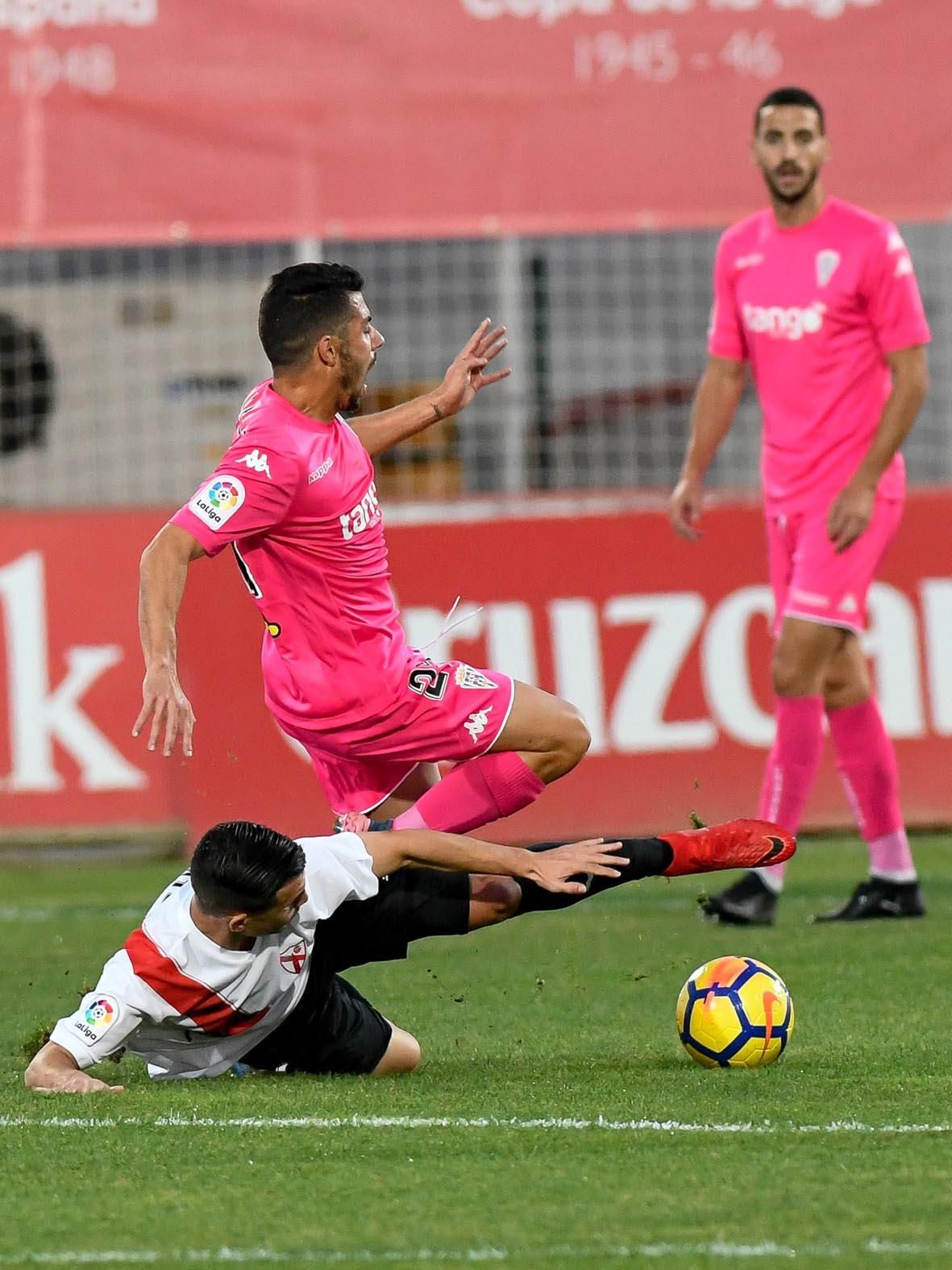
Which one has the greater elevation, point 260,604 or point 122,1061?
point 260,604

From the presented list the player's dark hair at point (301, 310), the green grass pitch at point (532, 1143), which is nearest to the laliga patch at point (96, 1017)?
the green grass pitch at point (532, 1143)

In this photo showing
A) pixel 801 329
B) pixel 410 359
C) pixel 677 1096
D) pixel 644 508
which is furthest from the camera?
pixel 410 359

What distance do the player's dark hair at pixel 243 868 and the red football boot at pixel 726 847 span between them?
1049 mm

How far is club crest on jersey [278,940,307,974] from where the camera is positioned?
512 centimetres

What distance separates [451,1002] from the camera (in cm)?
657

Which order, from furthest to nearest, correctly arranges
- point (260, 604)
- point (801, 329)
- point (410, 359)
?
point (410, 359) < point (801, 329) < point (260, 604)

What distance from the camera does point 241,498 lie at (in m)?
5.55

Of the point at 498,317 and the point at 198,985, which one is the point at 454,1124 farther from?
the point at 498,317

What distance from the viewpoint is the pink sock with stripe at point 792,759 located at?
7.91 metres

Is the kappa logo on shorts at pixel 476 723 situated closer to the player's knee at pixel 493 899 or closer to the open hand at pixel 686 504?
the player's knee at pixel 493 899

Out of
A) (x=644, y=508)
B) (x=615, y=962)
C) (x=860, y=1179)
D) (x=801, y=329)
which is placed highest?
(x=801, y=329)

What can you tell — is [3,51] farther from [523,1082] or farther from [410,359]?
[523,1082]

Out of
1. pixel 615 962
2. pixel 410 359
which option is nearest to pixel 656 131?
pixel 410 359

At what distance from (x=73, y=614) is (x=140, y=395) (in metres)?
3.31
